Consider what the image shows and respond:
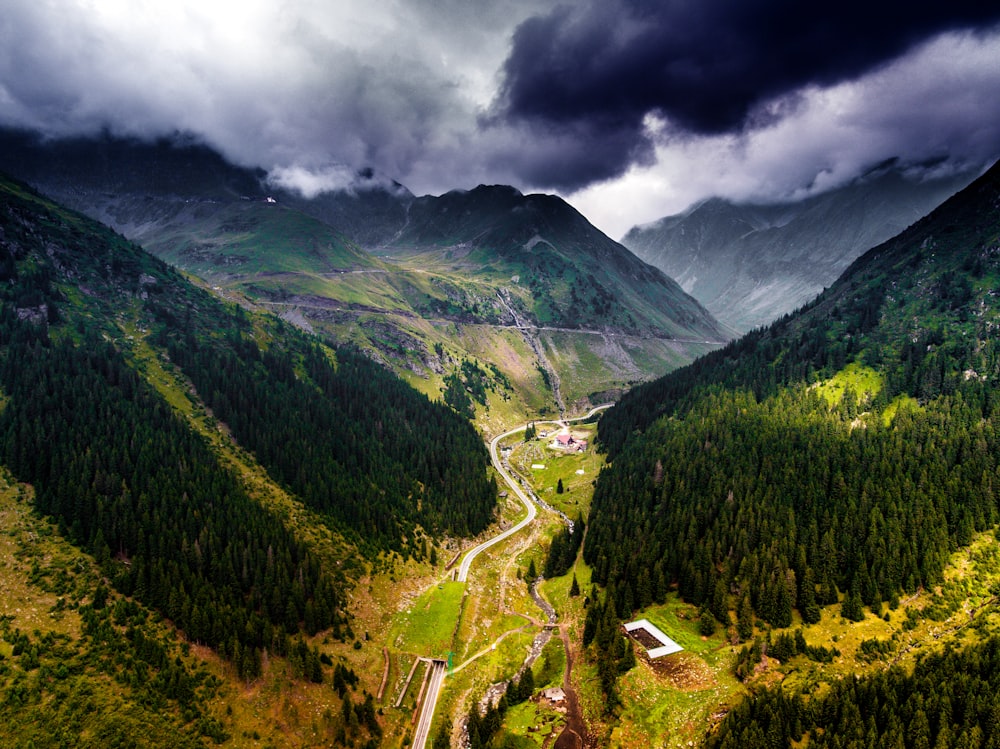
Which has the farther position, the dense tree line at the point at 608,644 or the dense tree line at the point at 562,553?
the dense tree line at the point at 562,553

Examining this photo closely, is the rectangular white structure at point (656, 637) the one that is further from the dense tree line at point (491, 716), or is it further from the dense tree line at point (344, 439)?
the dense tree line at point (344, 439)

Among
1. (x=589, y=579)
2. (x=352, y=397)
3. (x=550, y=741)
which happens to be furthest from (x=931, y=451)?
(x=352, y=397)

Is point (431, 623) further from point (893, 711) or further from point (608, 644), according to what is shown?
point (893, 711)

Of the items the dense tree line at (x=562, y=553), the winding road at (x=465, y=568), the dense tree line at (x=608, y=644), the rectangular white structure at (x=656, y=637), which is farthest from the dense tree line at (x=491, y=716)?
the dense tree line at (x=562, y=553)

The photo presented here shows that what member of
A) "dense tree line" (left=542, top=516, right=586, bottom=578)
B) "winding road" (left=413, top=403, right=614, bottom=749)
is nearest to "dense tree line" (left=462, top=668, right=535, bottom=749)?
"winding road" (left=413, top=403, right=614, bottom=749)

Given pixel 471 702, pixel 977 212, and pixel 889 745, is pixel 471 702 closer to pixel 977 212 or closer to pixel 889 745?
pixel 889 745
